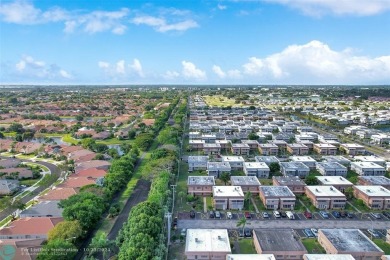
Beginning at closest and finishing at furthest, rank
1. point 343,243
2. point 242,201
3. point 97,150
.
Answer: point 343,243
point 242,201
point 97,150

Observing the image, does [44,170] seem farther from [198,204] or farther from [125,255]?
[125,255]

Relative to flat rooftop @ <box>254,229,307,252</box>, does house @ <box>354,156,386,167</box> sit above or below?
above

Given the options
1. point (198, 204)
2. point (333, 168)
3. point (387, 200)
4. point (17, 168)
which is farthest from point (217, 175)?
point (17, 168)

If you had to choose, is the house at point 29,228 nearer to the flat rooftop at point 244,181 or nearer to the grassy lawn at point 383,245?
the flat rooftop at point 244,181

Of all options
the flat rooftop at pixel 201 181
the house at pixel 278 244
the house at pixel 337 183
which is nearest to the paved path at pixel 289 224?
the house at pixel 278 244

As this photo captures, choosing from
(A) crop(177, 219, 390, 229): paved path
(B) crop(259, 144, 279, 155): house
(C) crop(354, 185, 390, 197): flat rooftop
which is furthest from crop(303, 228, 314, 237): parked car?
(B) crop(259, 144, 279, 155): house

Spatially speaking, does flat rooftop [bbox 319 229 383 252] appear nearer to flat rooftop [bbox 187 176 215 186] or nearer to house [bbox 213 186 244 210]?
house [bbox 213 186 244 210]

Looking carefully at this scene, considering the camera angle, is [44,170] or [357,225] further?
[44,170]
